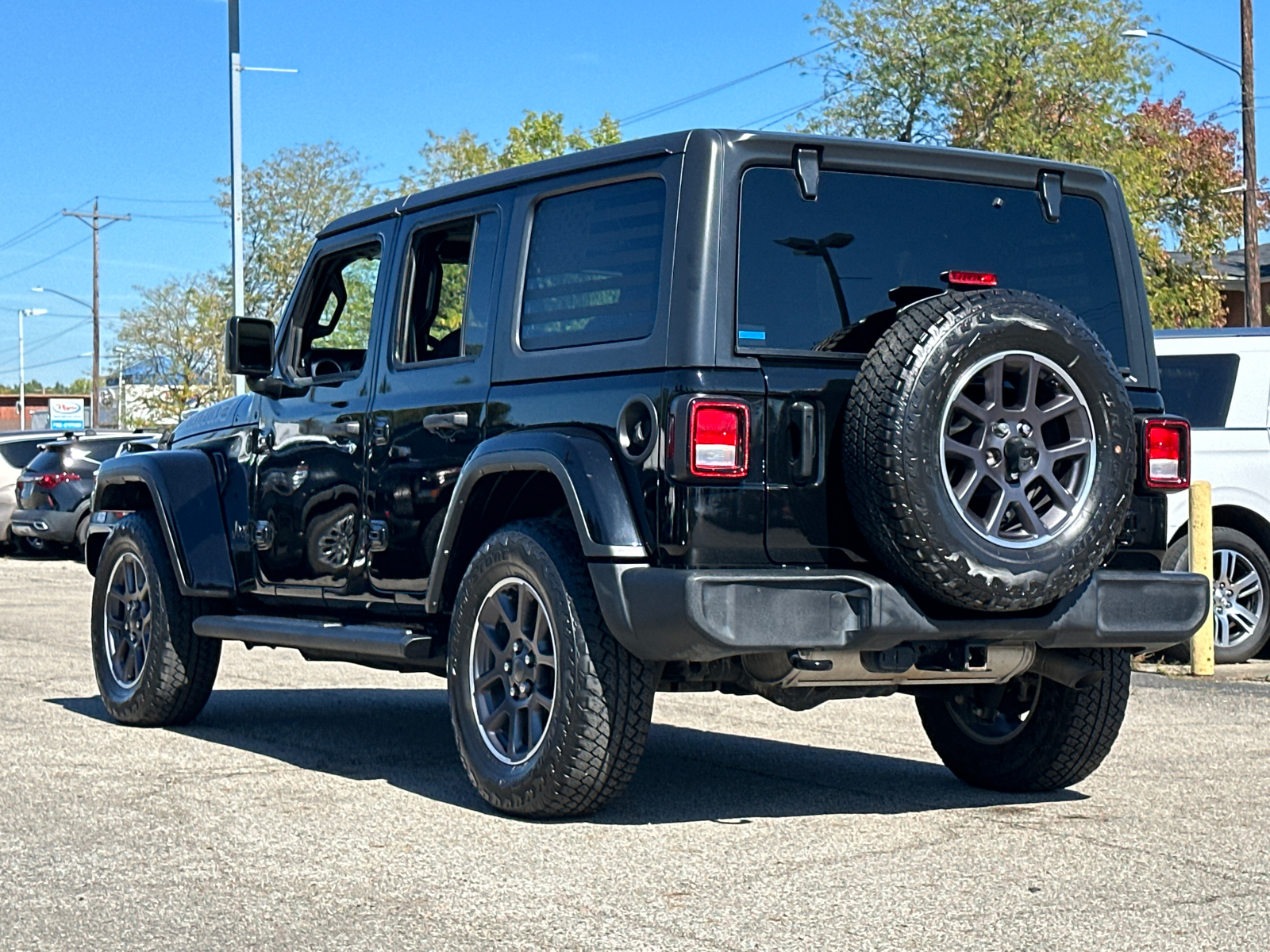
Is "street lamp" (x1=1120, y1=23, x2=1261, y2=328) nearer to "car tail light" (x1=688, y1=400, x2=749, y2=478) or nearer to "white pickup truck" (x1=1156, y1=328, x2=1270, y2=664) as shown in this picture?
"white pickup truck" (x1=1156, y1=328, x2=1270, y2=664)

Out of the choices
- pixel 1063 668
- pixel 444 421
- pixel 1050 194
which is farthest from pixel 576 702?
pixel 1050 194

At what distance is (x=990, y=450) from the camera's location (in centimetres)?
536

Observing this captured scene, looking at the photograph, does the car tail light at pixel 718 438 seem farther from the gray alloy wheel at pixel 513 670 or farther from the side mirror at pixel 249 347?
the side mirror at pixel 249 347

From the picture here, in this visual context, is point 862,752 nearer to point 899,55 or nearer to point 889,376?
point 889,376

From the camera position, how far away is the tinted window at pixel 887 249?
552cm

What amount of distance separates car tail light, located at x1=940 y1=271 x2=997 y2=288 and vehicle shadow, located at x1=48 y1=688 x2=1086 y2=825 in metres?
1.75

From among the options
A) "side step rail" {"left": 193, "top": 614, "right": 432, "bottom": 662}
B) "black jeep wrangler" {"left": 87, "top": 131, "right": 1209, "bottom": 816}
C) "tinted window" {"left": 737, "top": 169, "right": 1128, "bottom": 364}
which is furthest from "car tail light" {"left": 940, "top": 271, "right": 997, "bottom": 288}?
"side step rail" {"left": 193, "top": 614, "right": 432, "bottom": 662}

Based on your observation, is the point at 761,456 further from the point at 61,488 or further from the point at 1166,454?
the point at 61,488

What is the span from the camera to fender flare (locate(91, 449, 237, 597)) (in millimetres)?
7691

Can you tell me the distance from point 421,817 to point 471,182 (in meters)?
2.28

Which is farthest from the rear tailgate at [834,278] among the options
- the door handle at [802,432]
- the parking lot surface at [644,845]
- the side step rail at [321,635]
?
the side step rail at [321,635]

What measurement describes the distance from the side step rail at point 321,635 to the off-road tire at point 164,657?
0.37 feet

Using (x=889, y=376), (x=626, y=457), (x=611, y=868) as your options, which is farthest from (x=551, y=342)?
(x=611, y=868)

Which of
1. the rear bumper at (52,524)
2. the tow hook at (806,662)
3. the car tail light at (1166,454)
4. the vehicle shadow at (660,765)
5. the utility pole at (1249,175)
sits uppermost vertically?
the utility pole at (1249,175)
